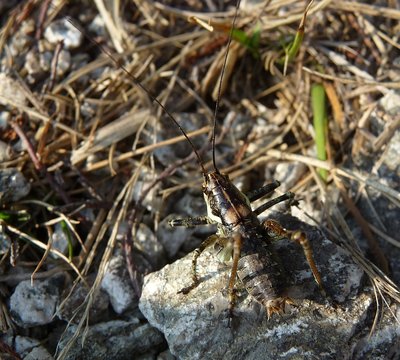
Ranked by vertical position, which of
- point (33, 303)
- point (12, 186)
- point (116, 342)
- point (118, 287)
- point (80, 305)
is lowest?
point (116, 342)

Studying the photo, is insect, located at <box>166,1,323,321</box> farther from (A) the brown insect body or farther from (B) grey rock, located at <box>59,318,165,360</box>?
(B) grey rock, located at <box>59,318,165,360</box>

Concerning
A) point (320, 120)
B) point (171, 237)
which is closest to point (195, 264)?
point (171, 237)

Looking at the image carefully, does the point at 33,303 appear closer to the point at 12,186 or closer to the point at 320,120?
the point at 12,186

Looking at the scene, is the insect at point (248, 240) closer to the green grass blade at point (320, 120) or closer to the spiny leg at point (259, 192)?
the spiny leg at point (259, 192)

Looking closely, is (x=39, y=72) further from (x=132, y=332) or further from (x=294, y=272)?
(x=294, y=272)

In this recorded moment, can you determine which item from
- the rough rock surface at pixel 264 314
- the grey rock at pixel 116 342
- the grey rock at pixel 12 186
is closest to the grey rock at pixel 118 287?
the grey rock at pixel 116 342
